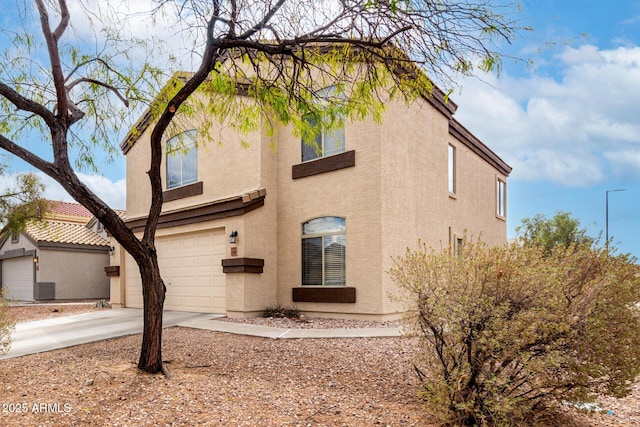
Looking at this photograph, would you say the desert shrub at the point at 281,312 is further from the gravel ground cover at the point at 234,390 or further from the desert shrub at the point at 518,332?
the desert shrub at the point at 518,332

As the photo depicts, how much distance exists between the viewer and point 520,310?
4410 millimetres

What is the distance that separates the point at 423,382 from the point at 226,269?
8.34m

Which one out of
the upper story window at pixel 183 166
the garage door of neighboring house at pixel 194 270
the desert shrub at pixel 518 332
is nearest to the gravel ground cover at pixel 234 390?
the desert shrub at pixel 518 332

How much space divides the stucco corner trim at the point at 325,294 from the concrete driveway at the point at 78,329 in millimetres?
2413

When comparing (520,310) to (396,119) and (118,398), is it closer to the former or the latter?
(118,398)

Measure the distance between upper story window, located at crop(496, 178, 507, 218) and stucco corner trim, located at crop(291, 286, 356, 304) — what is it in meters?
11.8

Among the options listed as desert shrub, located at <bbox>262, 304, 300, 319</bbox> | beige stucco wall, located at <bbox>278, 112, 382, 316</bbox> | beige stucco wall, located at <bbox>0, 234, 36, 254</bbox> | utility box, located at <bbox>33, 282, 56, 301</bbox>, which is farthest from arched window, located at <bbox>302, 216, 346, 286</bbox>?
beige stucco wall, located at <bbox>0, 234, 36, 254</bbox>

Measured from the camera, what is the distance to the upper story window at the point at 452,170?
15.8 m

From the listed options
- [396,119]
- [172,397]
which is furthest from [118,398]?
[396,119]

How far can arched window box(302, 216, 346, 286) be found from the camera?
11977mm

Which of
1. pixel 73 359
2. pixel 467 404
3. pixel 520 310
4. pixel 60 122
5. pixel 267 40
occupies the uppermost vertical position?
pixel 267 40

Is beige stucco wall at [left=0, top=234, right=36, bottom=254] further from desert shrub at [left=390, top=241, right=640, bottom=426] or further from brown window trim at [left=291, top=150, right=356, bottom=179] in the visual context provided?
desert shrub at [left=390, top=241, right=640, bottom=426]

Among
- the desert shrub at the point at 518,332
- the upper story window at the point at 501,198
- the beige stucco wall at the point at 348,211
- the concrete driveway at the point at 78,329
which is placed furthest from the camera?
the upper story window at the point at 501,198

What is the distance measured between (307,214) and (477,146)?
9242 millimetres
